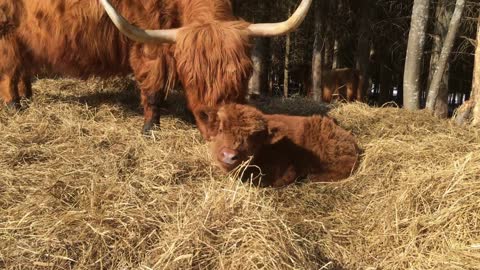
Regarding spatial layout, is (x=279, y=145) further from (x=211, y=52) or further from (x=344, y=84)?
(x=344, y=84)

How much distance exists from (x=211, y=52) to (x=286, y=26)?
86 centimetres

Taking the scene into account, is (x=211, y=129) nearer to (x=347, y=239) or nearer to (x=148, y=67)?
(x=347, y=239)

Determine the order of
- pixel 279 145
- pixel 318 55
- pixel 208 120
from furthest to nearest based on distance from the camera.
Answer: pixel 318 55 → pixel 279 145 → pixel 208 120

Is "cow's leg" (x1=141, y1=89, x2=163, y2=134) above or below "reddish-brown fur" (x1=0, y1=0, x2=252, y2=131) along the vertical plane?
below

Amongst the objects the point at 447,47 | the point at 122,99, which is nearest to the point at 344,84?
the point at 447,47

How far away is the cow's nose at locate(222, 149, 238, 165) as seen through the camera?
120 inches

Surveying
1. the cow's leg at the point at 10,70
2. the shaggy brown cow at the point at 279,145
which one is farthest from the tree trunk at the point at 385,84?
the cow's leg at the point at 10,70

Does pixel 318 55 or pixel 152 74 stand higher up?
pixel 152 74

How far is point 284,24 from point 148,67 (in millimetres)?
1390

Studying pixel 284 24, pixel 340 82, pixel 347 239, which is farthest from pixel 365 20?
pixel 347 239

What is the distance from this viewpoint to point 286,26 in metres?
4.19

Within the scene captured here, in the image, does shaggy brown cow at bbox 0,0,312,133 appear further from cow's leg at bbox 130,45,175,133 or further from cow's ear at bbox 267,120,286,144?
cow's ear at bbox 267,120,286,144

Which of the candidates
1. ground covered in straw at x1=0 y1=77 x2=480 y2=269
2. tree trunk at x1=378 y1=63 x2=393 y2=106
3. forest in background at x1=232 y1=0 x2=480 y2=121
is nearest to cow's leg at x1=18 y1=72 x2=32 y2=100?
ground covered in straw at x1=0 y1=77 x2=480 y2=269

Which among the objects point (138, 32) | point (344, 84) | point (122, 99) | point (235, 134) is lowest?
point (344, 84)
